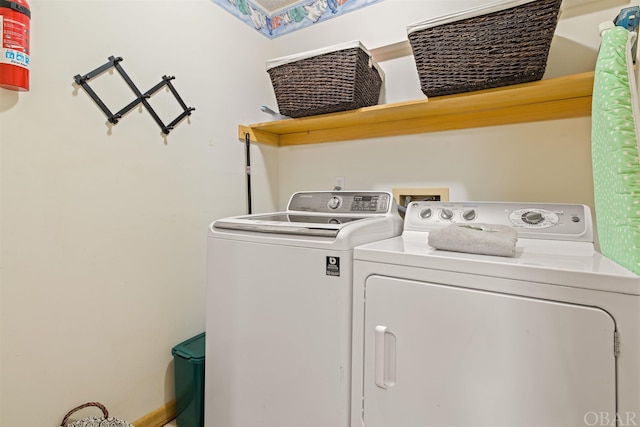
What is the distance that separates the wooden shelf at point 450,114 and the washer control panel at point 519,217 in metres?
0.48

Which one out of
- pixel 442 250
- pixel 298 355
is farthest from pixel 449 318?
pixel 298 355

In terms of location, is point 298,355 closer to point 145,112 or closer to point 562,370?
point 562,370

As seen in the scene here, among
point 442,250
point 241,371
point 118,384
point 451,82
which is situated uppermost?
point 451,82

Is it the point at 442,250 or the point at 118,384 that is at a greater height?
the point at 442,250

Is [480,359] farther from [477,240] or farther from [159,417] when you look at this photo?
[159,417]

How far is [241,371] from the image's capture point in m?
1.28

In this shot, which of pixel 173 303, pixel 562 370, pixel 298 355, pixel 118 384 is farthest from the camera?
pixel 173 303

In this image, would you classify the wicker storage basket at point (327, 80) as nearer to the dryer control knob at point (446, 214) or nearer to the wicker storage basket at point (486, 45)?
the wicker storage basket at point (486, 45)

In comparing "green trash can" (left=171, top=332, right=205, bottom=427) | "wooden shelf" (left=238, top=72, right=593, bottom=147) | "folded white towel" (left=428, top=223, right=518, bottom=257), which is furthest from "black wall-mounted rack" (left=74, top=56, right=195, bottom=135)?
"folded white towel" (left=428, top=223, right=518, bottom=257)

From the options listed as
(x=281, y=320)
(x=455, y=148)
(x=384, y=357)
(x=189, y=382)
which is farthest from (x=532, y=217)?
(x=189, y=382)

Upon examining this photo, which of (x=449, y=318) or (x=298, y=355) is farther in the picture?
(x=298, y=355)

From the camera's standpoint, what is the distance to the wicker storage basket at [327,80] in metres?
1.55

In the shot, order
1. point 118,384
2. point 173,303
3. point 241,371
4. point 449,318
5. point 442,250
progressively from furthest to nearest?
1. point 173,303
2. point 118,384
3. point 241,371
4. point 442,250
5. point 449,318

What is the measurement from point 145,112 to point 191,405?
4.64ft
